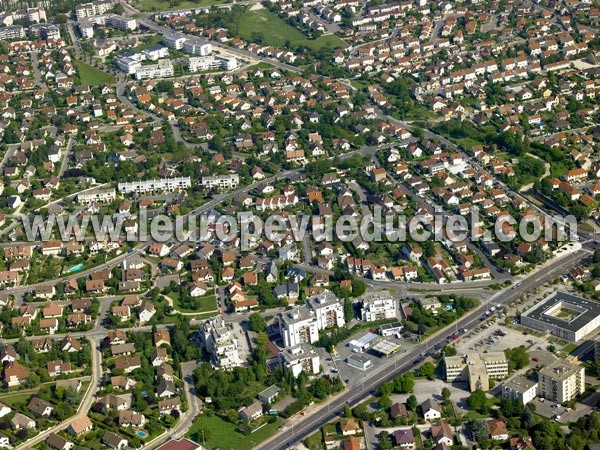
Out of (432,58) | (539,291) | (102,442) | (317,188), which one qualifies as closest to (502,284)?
(539,291)

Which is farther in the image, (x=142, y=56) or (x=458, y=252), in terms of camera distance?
(x=142, y=56)

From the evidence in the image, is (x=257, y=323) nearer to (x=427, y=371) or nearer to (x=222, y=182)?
(x=427, y=371)

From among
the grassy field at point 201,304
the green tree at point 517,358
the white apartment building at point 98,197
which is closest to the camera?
the green tree at point 517,358

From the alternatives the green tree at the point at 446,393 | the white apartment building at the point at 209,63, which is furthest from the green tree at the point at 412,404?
the white apartment building at the point at 209,63

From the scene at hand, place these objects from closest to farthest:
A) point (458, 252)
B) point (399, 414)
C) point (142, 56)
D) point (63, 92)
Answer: point (399, 414) < point (458, 252) < point (63, 92) < point (142, 56)

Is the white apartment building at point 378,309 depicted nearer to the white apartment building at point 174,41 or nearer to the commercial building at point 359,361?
the commercial building at point 359,361

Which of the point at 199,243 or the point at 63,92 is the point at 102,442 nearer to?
the point at 199,243

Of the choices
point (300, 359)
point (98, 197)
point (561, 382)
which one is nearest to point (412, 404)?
point (300, 359)

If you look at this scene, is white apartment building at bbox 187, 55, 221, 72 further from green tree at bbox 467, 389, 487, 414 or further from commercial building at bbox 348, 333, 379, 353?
green tree at bbox 467, 389, 487, 414
